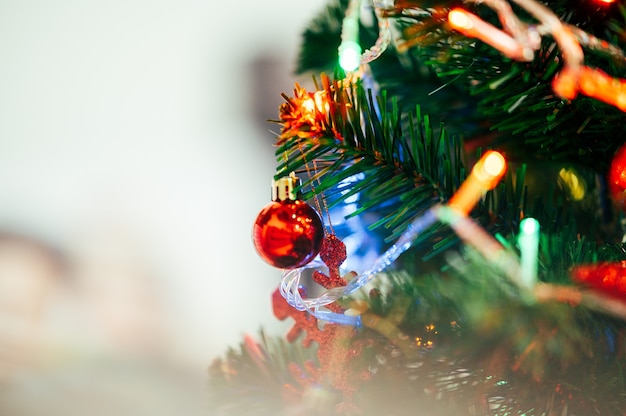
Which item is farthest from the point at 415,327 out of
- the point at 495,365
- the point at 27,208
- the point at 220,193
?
the point at 27,208

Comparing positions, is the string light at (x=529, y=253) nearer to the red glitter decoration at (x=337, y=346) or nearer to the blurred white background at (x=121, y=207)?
the red glitter decoration at (x=337, y=346)

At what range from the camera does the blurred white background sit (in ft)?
2.27

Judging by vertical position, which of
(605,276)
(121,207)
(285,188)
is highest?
(121,207)

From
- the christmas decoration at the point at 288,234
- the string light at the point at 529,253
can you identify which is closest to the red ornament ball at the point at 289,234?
the christmas decoration at the point at 288,234

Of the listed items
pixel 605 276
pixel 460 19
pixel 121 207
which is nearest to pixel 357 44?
pixel 460 19

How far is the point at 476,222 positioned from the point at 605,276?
0.21 feet

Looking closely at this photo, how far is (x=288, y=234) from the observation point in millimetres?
269

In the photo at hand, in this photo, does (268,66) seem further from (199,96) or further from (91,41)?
(91,41)

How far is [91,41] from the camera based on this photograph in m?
0.70

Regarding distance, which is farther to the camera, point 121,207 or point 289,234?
point 121,207

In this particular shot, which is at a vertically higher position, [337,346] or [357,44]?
[357,44]

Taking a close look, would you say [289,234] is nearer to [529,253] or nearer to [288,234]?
[288,234]

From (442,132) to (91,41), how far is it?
589 millimetres

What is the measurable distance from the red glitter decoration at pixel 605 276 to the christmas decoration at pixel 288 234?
0.13 m
